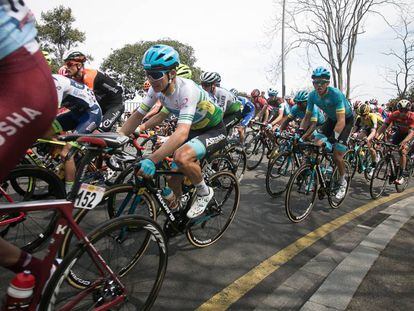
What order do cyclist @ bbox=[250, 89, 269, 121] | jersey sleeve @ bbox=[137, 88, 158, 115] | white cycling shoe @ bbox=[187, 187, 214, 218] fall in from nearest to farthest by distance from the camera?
1. white cycling shoe @ bbox=[187, 187, 214, 218]
2. jersey sleeve @ bbox=[137, 88, 158, 115]
3. cyclist @ bbox=[250, 89, 269, 121]

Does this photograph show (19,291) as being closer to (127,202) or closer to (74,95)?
(127,202)

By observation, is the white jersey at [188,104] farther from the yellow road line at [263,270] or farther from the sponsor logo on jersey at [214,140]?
the yellow road line at [263,270]

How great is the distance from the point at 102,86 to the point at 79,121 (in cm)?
100

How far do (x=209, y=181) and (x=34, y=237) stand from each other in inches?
78.3

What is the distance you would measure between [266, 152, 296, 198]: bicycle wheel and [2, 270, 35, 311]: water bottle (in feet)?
15.9

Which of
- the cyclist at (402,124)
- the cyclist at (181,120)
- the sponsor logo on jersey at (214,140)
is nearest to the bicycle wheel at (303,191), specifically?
the sponsor logo on jersey at (214,140)

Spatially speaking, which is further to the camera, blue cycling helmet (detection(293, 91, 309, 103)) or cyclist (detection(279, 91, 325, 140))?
blue cycling helmet (detection(293, 91, 309, 103))

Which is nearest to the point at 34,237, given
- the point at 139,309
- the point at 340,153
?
the point at 139,309

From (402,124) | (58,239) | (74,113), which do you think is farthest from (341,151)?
(58,239)

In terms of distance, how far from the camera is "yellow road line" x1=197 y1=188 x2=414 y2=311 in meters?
2.84

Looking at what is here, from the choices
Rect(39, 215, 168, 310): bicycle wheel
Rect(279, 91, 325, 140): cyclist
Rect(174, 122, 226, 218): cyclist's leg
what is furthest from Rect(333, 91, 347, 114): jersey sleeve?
Rect(39, 215, 168, 310): bicycle wheel

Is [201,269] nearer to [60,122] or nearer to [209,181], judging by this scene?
[209,181]

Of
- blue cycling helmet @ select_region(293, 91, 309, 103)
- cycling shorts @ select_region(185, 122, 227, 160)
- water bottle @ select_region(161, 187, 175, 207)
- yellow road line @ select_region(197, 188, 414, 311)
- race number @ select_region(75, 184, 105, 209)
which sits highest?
blue cycling helmet @ select_region(293, 91, 309, 103)

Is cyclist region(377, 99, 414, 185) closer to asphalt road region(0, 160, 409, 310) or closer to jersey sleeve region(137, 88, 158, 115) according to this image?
asphalt road region(0, 160, 409, 310)
